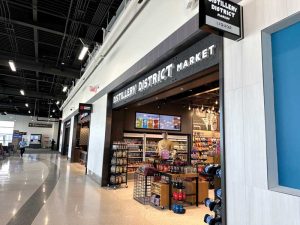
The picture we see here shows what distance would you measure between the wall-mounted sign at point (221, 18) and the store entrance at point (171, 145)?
0.96 m

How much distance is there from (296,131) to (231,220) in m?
1.18

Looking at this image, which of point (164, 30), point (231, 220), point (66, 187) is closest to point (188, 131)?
point (66, 187)

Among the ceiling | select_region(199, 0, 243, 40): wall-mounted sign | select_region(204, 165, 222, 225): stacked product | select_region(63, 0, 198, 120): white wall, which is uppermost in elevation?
the ceiling

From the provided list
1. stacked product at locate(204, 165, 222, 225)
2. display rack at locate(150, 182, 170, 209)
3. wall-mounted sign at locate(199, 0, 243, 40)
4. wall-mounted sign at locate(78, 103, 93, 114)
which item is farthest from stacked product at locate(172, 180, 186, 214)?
wall-mounted sign at locate(78, 103, 93, 114)

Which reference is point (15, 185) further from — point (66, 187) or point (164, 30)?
point (164, 30)

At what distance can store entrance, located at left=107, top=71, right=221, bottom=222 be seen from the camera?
210 inches

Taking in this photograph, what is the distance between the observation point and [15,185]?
726 centimetres

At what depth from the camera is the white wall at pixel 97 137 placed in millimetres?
7992

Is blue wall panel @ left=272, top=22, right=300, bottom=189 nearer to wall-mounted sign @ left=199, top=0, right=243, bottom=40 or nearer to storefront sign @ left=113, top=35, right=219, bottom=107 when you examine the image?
wall-mounted sign @ left=199, top=0, right=243, bottom=40

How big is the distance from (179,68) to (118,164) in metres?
4.58

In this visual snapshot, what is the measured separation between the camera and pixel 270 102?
2.13 m

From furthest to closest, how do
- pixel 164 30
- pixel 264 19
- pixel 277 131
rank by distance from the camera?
pixel 164 30 < pixel 264 19 < pixel 277 131

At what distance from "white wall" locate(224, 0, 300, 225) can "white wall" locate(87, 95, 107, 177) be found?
594cm

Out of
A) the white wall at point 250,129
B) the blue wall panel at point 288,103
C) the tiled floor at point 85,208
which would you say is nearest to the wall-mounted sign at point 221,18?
the white wall at point 250,129
